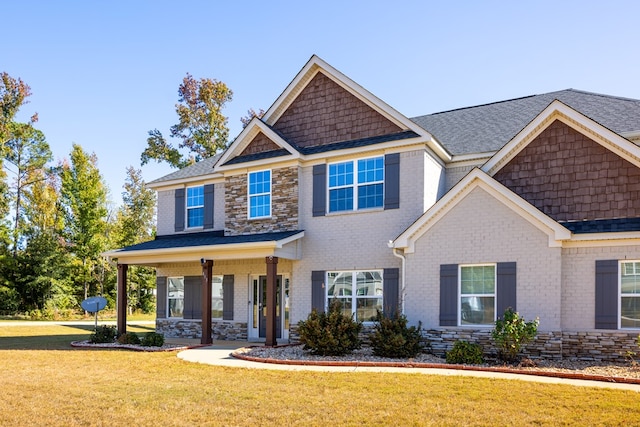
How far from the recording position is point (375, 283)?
16.0 metres

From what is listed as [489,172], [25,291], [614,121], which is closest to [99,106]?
[25,291]

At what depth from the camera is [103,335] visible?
17531mm

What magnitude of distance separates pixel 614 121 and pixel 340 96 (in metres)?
7.93

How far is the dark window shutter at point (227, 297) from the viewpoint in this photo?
1922cm

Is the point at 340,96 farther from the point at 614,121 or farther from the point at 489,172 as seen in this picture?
the point at 614,121

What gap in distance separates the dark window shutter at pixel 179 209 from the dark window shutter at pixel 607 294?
14507 millimetres

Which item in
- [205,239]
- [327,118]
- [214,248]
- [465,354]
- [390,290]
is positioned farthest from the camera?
[205,239]

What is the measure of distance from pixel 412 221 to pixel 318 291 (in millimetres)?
3701

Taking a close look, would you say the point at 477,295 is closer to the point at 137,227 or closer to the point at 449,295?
the point at 449,295

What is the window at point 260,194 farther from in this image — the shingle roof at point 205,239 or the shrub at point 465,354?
the shrub at point 465,354

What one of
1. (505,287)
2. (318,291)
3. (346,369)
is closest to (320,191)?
(318,291)

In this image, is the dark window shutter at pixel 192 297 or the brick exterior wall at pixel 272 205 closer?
the brick exterior wall at pixel 272 205

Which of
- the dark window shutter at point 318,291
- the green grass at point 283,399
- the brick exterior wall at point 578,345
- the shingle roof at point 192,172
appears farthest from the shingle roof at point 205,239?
the brick exterior wall at point 578,345

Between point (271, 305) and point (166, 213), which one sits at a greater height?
point (166, 213)
